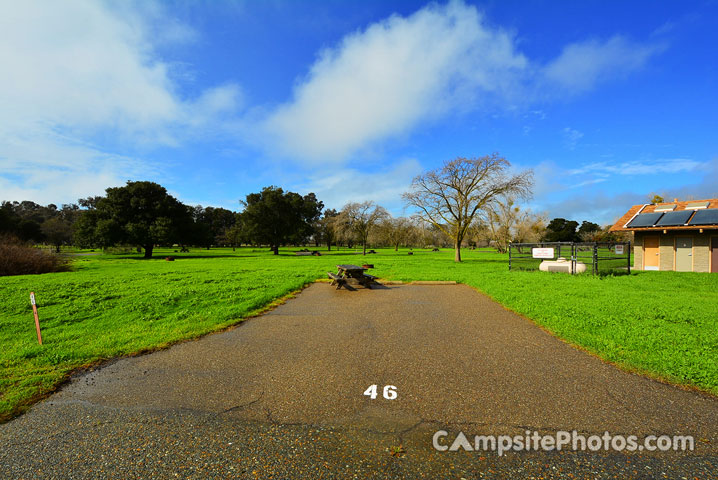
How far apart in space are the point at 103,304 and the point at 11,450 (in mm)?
8155

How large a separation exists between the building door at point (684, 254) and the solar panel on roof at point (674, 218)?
1.06 meters

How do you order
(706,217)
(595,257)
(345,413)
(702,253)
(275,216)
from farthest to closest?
(275,216) → (702,253) → (706,217) → (595,257) → (345,413)

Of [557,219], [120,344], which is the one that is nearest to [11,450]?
[120,344]

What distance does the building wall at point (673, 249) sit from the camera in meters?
17.2

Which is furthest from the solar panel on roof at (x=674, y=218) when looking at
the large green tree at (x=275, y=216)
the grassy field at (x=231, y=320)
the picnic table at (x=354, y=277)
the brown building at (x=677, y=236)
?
the large green tree at (x=275, y=216)

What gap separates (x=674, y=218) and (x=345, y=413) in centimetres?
2408

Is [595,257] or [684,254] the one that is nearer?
[595,257]

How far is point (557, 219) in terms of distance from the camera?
95.8 meters

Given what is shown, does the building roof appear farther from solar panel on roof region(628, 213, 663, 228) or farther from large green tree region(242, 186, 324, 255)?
large green tree region(242, 186, 324, 255)

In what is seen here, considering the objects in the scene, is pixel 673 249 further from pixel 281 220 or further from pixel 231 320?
pixel 281 220

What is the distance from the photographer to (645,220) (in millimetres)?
19109

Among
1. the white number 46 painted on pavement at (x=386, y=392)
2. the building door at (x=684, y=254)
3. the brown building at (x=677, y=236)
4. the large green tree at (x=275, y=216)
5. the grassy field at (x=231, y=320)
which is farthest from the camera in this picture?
the large green tree at (x=275, y=216)

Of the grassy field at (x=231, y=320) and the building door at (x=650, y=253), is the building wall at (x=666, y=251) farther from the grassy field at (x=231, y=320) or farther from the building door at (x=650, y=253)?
the grassy field at (x=231, y=320)

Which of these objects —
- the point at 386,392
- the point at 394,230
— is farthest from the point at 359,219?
the point at 386,392
